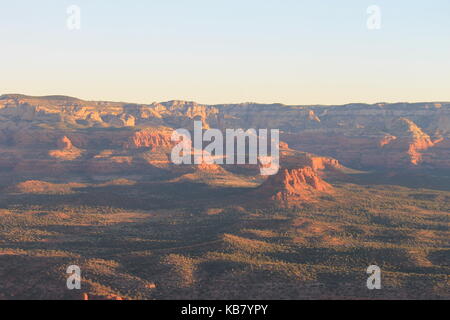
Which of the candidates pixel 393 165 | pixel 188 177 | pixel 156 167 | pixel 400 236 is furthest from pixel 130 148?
pixel 400 236

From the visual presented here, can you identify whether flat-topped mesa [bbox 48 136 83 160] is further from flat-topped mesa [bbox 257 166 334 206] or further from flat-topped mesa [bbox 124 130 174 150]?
flat-topped mesa [bbox 257 166 334 206]

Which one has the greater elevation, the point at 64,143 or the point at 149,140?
the point at 149,140

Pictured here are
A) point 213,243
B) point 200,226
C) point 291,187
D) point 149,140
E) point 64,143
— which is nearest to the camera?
point 213,243

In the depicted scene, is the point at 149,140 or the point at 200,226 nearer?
the point at 200,226

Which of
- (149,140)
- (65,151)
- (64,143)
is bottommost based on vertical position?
(65,151)

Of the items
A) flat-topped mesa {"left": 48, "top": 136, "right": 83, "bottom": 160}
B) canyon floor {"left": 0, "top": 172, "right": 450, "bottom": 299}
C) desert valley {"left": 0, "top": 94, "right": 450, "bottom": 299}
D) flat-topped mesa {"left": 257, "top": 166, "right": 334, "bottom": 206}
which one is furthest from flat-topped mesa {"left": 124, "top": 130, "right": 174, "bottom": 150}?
flat-topped mesa {"left": 257, "top": 166, "right": 334, "bottom": 206}

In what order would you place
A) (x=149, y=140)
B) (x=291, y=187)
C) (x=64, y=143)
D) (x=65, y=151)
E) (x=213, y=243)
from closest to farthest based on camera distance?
(x=213, y=243)
(x=291, y=187)
(x=65, y=151)
(x=64, y=143)
(x=149, y=140)

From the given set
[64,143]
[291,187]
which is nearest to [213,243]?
[291,187]

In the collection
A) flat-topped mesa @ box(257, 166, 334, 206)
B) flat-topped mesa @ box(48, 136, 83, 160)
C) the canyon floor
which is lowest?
the canyon floor

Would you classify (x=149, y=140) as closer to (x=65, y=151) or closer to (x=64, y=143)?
(x=64, y=143)

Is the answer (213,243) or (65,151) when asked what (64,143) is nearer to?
(65,151)

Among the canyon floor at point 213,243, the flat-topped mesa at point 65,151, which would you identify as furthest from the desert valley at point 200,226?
the flat-topped mesa at point 65,151
